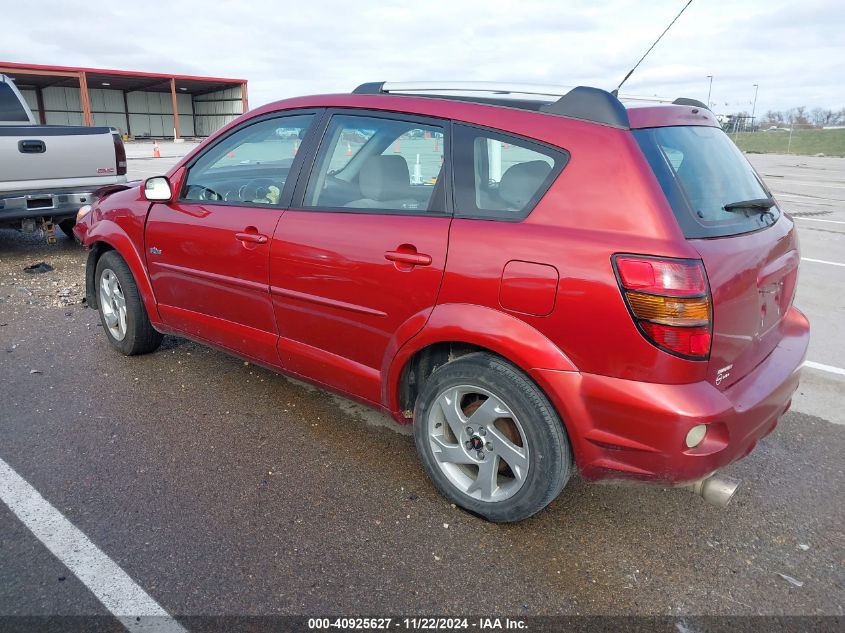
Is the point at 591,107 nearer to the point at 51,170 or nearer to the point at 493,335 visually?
the point at 493,335

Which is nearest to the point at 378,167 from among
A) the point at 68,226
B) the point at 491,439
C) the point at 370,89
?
the point at 370,89

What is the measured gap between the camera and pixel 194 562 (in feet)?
8.15

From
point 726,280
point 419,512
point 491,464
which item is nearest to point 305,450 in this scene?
point 419,512

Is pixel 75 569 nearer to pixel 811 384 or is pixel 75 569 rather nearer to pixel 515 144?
pixel 515 144

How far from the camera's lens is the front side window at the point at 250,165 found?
11.1 ft

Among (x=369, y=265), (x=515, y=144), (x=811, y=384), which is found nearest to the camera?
(x=515, y=144)

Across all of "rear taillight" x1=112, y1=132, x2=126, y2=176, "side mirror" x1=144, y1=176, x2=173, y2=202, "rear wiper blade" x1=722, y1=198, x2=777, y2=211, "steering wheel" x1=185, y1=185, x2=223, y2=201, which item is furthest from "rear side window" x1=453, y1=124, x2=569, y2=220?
"rear taillight" x1=112, y1=132, x2=126, y2=176

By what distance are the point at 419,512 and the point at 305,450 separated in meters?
0.80

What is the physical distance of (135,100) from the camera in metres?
51.3

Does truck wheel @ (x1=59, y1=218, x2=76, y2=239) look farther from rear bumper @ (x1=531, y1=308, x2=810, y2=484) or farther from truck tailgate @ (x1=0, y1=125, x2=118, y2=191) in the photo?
rear bumper @ (x1=531, y1=308, x2=810, y2=484)

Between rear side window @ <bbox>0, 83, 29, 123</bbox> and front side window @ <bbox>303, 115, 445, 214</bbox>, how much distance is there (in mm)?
7007

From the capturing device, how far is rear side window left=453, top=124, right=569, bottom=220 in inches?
98.3

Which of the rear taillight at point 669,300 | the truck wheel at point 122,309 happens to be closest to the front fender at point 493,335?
the rear taillight at point 669,300

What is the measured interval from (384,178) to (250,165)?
112 cm
